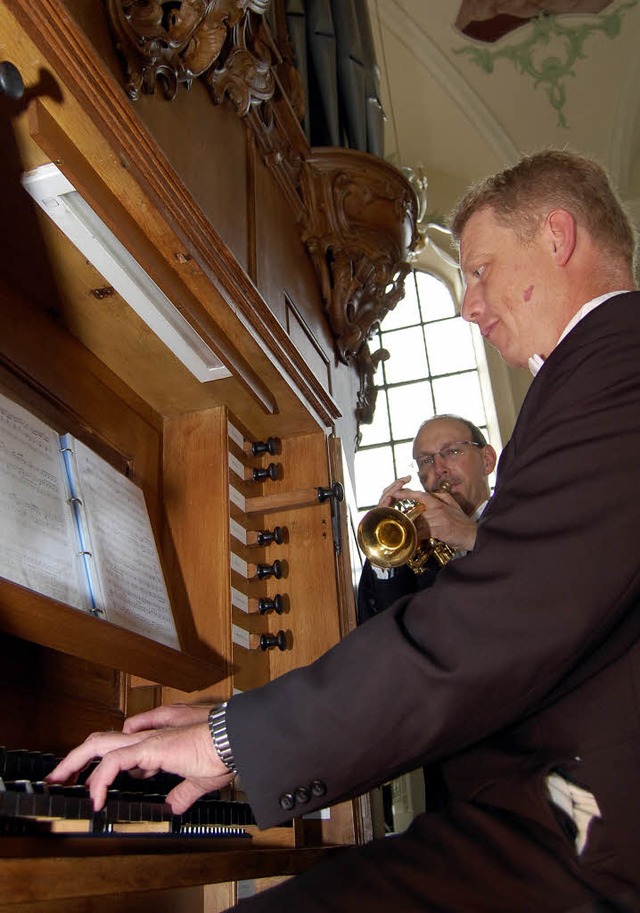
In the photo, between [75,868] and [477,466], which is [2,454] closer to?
[75,868]

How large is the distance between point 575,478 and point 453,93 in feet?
23.5

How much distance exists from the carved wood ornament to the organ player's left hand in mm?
1748

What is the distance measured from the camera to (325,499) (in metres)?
2.47

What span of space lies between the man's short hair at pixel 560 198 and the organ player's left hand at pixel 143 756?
1.11 meters

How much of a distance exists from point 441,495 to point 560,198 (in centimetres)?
164

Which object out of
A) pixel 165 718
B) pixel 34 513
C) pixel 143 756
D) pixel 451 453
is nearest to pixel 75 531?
pixel 34 513

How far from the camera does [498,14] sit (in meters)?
7.14

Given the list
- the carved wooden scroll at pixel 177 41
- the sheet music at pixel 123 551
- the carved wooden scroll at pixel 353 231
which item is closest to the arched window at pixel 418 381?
the carved wooden scroll at pixel 353 231

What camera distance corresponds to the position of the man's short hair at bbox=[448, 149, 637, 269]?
62.9 inches

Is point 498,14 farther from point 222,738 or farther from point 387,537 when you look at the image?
point 222,738

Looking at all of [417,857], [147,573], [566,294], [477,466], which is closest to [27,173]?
[147,573]

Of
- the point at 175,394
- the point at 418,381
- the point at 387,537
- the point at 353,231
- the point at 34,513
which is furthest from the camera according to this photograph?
the point at 418,381

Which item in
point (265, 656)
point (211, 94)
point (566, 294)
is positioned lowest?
point (265, 656)

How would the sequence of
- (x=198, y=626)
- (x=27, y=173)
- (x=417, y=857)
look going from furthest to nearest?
(x=198, y=626), (x=27, y=173), (x=417, y=857)
